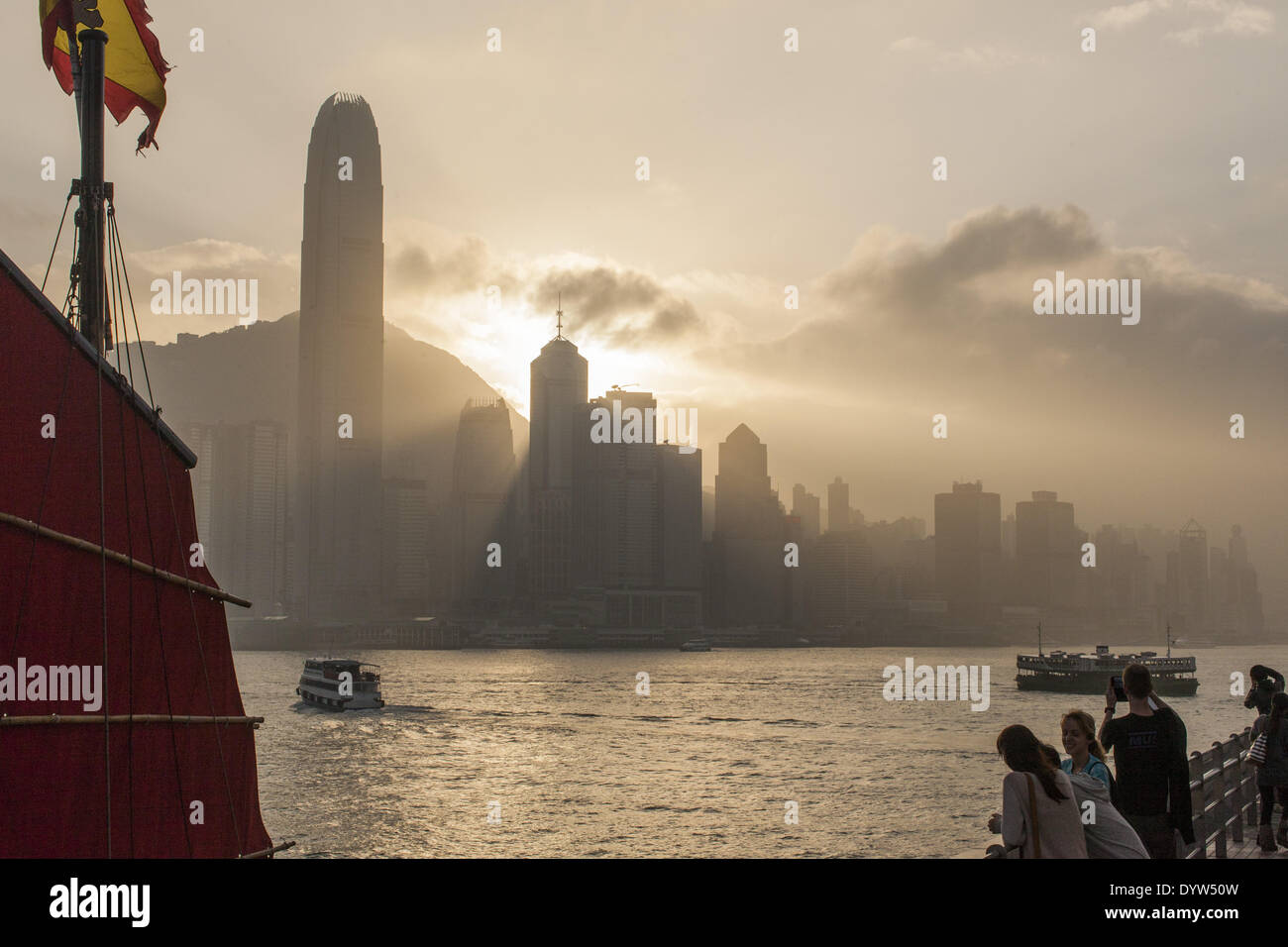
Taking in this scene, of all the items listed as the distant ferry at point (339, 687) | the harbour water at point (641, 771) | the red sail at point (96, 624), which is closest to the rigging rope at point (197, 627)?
the red sail at point (96, 624)

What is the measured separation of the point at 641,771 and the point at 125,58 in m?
51.9

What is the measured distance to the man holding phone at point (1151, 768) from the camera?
8938 mm

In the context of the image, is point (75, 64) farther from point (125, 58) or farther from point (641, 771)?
point (641, 771)

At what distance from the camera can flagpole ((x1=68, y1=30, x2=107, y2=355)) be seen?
656 inches

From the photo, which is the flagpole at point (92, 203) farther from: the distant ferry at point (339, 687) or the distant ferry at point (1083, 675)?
the distant ferry at point (1083, 675)

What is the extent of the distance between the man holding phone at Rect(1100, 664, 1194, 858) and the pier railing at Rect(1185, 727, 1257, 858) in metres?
1.04

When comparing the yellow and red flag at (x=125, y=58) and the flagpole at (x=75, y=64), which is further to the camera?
the yellow and red flag at (x=125, y=58)

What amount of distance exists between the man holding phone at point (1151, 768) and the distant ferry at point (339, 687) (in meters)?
88.5

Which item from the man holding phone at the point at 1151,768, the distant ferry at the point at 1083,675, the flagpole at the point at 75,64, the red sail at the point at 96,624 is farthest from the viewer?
the distant ferry at the point at 1083,675

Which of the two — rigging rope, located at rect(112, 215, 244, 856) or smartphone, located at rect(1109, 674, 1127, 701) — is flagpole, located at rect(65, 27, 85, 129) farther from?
smartphone, located at rect(1109, 674, 1127, 701)

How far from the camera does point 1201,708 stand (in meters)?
113

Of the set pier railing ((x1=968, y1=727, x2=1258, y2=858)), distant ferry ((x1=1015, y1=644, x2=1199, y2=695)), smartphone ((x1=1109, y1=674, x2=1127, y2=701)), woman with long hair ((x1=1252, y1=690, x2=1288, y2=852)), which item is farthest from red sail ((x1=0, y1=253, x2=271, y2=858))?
distant ferry ((x1=1015, y1=644, x2=1199, y2=695))

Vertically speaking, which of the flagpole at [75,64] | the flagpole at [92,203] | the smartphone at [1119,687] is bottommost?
the smartphone at [1119,687]
